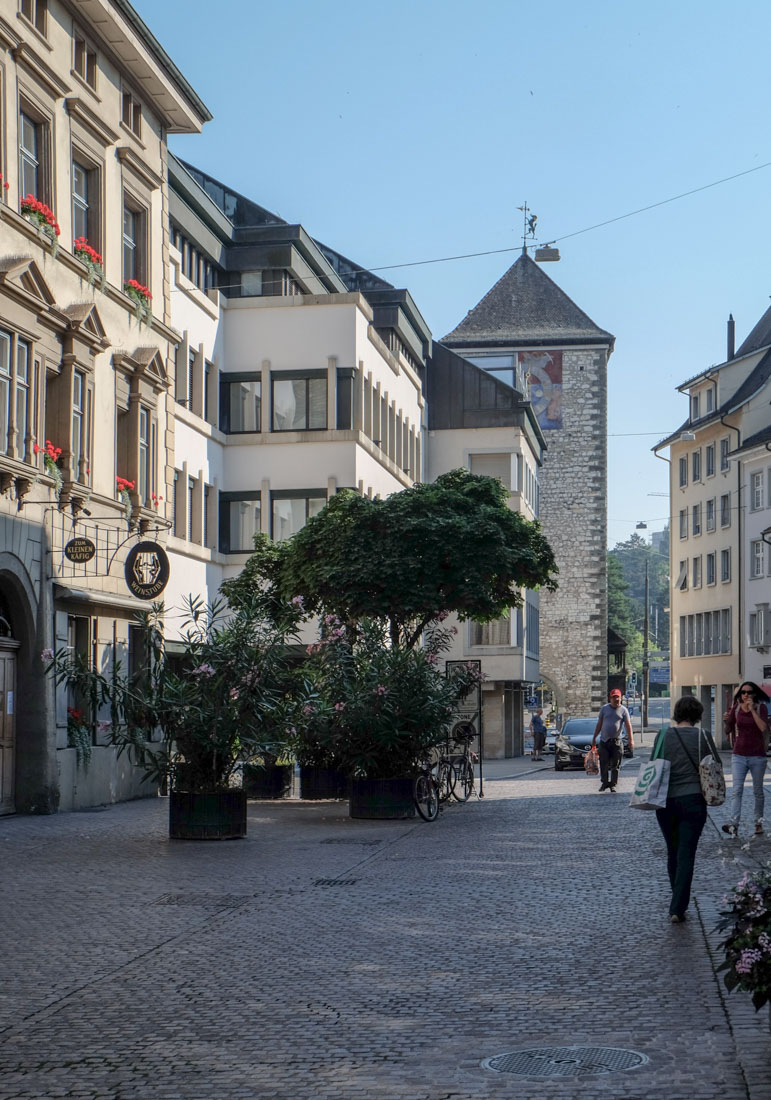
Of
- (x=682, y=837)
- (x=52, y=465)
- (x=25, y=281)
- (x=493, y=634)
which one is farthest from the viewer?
(x=493, y=634)

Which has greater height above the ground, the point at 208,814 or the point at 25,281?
the point at 25,281

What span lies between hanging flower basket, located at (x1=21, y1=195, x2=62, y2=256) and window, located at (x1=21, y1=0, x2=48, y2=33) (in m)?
2.59

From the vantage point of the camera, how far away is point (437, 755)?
77.5ft

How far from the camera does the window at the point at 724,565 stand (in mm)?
69312

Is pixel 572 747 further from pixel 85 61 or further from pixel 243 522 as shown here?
pixel 85 61

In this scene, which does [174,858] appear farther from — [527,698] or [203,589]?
[527,698]

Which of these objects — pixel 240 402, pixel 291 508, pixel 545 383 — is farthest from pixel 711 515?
pixel 240 402

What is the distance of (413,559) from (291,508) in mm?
12725

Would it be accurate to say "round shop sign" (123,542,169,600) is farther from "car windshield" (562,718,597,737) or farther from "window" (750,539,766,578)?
"window" (750,539,766,578)

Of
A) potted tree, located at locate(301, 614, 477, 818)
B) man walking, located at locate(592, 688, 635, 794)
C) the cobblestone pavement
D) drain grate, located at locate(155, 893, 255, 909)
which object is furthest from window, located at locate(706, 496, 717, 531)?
drain grate, located at locate(155, 893, 255, 909)

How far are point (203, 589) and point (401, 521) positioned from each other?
1060 cm

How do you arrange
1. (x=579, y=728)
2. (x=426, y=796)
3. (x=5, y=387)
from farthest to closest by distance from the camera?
1. (x=579, y=728)
2. (x=5, y=387)
3. (x=426, y=796)

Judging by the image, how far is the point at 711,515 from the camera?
7125 centimetres

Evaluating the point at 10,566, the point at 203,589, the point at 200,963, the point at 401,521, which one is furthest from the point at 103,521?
the point at 200,963
